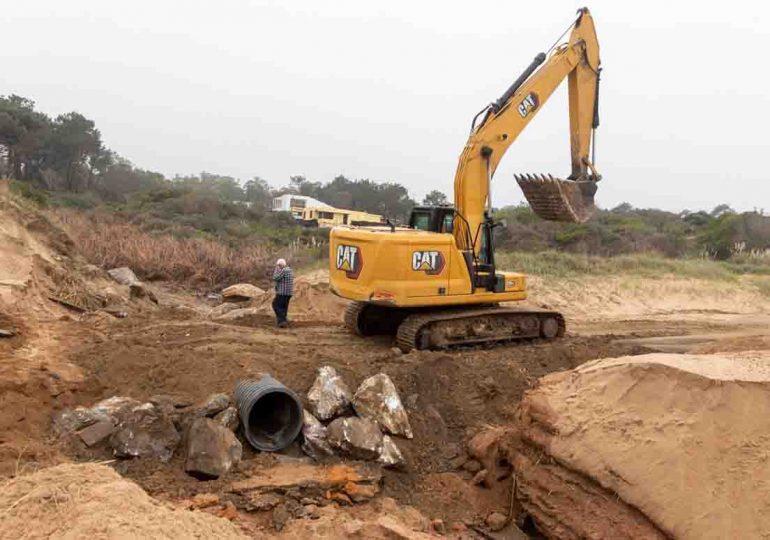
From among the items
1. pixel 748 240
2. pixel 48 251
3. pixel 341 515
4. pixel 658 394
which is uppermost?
pixel 748 240

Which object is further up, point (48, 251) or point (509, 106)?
point (509, 106)

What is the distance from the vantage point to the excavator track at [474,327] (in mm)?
8898

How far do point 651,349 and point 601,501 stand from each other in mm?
5975

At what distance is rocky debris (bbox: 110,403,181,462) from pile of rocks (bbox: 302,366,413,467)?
47.8 inches

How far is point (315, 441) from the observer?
6.10 m

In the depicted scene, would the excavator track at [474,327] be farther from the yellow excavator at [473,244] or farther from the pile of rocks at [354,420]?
the pile of rocks at [354,420]

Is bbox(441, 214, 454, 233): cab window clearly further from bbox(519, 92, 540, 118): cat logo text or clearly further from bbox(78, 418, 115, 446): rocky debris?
bbox(78, 418, 115, 446): rocky debris

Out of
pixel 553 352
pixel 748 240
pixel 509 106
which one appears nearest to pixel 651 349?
pixel 553 352

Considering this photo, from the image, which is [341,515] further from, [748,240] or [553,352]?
[748,240]

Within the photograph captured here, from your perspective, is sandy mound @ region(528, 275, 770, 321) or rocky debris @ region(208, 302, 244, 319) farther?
sandy mound @ region(528, 275, 770, 321)

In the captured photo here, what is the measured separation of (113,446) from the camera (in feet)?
18.5

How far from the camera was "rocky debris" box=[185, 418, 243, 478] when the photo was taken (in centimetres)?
548

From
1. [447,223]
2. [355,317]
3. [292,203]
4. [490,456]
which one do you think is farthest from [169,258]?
[292,203]

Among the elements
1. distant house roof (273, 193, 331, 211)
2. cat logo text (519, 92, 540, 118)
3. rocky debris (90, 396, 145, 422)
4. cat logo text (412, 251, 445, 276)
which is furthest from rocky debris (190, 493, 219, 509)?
distant house roof (273, 193, 331, 211)
